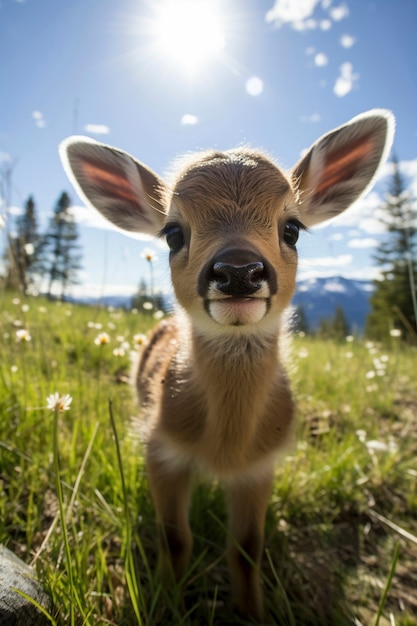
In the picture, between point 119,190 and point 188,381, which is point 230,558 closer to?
point 188,381

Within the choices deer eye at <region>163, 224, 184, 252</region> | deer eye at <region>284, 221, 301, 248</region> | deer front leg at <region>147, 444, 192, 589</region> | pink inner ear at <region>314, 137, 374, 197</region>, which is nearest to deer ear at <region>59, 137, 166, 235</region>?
deer eye at <region>163, 224, 184, 252</region>

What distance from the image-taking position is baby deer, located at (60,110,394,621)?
7.66 ft

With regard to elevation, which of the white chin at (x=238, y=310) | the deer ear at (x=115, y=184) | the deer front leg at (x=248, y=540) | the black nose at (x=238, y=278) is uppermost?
the deer ear at (x=115, y=184)

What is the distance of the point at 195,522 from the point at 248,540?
17.7 inches

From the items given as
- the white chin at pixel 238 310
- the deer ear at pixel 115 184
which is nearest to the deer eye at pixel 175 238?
the deer ear at pixel 115 184

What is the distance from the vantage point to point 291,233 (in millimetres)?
2559

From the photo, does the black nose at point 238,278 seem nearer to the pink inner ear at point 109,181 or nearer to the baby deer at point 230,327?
the baby deer at point 230,327

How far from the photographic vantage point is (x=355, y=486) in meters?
3.47

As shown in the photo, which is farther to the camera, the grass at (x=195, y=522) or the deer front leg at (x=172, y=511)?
the deer front leg at (x=172, y=511)

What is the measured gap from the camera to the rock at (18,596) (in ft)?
4.71

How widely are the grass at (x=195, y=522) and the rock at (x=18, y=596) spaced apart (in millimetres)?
64

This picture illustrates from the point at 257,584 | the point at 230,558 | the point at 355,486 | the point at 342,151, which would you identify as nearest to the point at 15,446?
the point at 230,558

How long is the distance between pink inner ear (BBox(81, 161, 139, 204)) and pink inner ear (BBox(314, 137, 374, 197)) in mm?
1309

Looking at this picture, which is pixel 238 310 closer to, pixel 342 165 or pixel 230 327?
pixel 230 327
